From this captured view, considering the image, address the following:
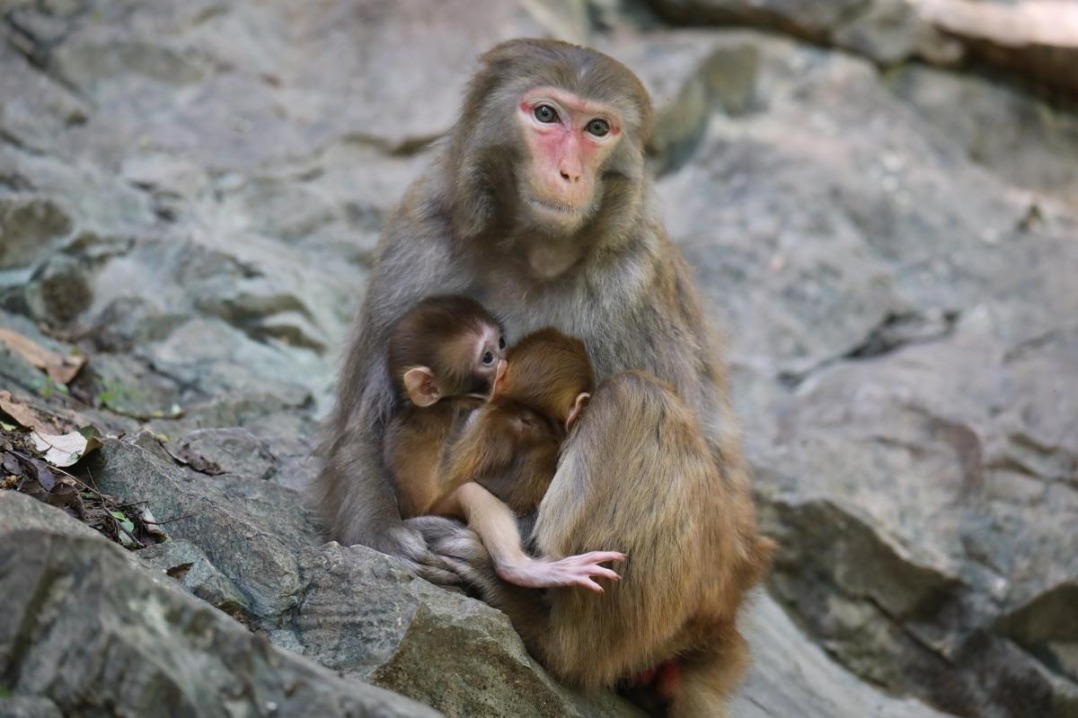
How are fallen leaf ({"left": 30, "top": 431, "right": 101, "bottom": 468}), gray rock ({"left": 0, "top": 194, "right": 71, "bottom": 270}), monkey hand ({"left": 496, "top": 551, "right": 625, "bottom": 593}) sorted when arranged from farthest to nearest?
gray rock ({"left": 0, "top": 194, "right": 71, "bottom": 270}), fallen leaf ({"left": 30, "top": 431, "right": 101, "bottom": 468}), monkey hand ({"left": 496, "top": 551, "right": 625, "bottom": 593})

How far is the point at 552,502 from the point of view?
439 cm

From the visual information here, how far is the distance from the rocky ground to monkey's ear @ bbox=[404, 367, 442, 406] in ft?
2.18

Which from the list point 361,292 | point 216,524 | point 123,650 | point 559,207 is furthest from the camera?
point 361,292

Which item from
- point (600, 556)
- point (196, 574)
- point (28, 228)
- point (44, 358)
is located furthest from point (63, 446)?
point (28, 228)

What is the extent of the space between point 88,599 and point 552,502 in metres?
1.64

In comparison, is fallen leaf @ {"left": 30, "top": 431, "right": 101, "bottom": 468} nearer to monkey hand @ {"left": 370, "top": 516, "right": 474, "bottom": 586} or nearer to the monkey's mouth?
monkey hand @ {"left": 370, "top": 516, "right": 474, "bottom": 586}

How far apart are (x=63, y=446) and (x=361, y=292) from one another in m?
3.61

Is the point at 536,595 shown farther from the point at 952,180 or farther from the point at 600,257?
the point at 952,180

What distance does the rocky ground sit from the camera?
13.3 ft

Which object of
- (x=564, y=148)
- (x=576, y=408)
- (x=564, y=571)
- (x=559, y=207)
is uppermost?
(x=564, y=148)

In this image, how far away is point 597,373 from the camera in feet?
16.3

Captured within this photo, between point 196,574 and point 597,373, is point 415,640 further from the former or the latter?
point 597,373

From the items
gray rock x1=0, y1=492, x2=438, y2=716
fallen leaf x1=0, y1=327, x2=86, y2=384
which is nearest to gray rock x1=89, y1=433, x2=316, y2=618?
gray rock x1=0, y1=492, x2=438, y2=716

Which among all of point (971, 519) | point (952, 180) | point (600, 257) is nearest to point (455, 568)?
point (600, 257)
